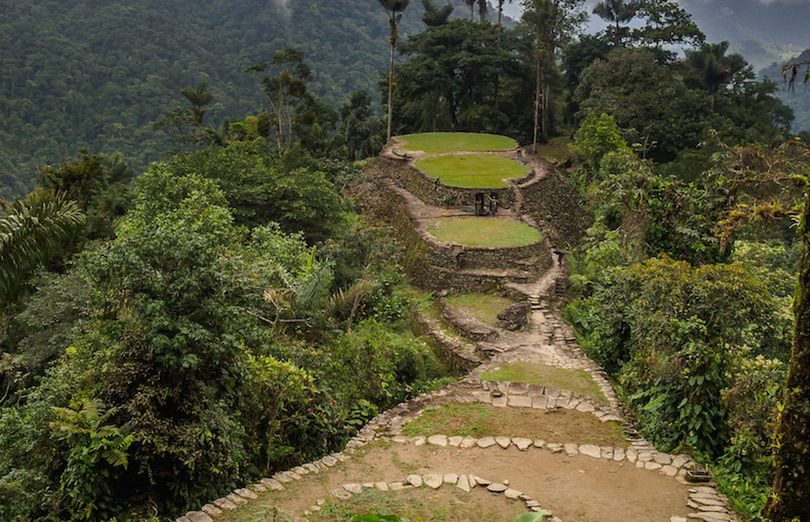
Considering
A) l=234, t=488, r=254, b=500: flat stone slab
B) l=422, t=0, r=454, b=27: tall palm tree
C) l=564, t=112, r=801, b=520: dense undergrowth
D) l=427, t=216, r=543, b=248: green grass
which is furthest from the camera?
l=422, t=0, r=454, b=27: tall palm tree

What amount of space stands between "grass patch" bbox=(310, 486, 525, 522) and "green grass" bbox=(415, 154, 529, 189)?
14.8m

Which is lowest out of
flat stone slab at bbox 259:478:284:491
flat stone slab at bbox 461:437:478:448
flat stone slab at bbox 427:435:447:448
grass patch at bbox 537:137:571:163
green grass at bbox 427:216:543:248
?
flat stone slab at bbox 427:435:447:448

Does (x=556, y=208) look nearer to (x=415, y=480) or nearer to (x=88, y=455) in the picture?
(x=415, y=480)

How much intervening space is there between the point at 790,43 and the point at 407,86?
127 m

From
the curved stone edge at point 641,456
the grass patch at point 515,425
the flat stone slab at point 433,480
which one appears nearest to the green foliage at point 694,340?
the curved stone edge at point 641,456

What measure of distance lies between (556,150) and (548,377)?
2172 cm

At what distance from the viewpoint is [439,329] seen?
13922mm

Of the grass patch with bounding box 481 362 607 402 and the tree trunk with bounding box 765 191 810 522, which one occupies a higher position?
the tree trunk with bounding box 765 191 810 522

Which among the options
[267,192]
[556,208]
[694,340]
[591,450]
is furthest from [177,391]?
[556,208]

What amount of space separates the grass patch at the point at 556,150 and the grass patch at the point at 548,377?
18.7 m

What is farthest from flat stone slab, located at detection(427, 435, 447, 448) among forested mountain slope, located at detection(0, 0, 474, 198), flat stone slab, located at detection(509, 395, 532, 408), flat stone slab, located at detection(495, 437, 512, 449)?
forested mountain slope, located at detection(0, 0, 474, 198)

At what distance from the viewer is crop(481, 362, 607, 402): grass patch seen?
10.3 meters

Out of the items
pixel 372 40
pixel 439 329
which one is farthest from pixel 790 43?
pixel 439 329

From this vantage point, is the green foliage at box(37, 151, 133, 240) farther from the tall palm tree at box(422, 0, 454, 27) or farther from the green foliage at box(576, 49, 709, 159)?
the tall palm tree at box(422, 0, 454, 27)
